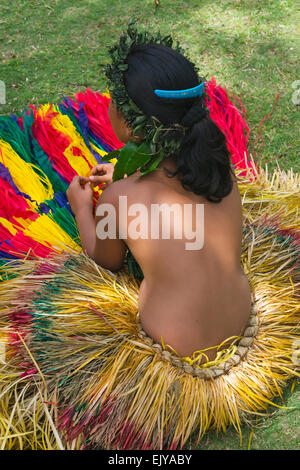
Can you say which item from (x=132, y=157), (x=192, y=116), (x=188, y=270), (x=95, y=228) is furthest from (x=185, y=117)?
(x=95, y=228)

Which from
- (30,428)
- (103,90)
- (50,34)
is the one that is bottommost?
(30,428)

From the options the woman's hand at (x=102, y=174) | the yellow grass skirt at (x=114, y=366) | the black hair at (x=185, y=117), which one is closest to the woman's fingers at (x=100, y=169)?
the woman's hand at (x=102, y=174)

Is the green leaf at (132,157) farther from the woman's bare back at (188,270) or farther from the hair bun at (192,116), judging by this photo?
the hair bun at (192,116)

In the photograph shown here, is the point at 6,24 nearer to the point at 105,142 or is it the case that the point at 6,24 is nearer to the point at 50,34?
the point at 50,34

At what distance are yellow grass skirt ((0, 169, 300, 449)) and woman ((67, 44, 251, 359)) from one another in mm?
118

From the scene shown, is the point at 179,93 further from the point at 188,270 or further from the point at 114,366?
the point at 114,366

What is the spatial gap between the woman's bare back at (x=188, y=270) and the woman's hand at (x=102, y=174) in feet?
2.00

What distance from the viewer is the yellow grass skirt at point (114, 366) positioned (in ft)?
5.78

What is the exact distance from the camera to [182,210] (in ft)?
5.43

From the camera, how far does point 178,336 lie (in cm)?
178

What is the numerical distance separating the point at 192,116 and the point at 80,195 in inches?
35.7

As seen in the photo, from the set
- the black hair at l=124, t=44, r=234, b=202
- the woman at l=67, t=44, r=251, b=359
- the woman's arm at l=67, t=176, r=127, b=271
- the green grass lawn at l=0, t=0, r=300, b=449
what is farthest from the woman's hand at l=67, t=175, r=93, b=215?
the green grass lawn at l=0, t=0, r=300, b=449

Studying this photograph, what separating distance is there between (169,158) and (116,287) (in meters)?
0.62
